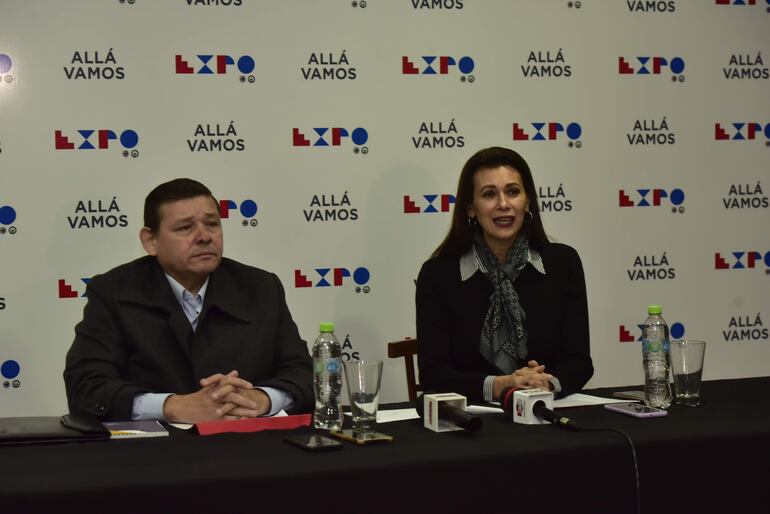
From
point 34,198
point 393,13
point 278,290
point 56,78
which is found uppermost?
point 393,13

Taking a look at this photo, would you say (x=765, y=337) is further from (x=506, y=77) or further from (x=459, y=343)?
(x=459, y=343)

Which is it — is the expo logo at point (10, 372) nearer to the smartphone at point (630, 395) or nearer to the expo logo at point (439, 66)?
the expo logo at point (439, 66)

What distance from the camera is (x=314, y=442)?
1.71m

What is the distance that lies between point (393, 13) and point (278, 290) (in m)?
1.76

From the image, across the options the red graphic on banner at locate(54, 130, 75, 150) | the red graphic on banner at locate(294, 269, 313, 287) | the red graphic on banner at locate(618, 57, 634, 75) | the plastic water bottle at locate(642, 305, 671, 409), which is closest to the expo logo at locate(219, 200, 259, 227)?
the red graphic on banner at locate(294, 269, 313, 287)

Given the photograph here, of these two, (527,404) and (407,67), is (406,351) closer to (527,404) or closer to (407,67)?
(527,404)

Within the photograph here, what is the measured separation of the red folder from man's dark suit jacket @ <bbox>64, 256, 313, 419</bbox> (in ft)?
1.40

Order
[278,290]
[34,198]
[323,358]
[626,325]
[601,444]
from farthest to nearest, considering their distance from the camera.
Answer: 1. [626,325]
2. [34,198]
3. [278,290]
4. [323,358]
5. [601,444]

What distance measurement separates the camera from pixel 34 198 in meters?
3.56

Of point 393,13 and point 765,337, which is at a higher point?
point 393,13

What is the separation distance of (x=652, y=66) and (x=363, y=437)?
310 centimetres

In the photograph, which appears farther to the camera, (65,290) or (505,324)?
(65,290)

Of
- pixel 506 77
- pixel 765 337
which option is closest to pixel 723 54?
pixel 506 77

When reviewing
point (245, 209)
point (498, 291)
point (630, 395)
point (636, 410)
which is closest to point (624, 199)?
point (498, 291)
